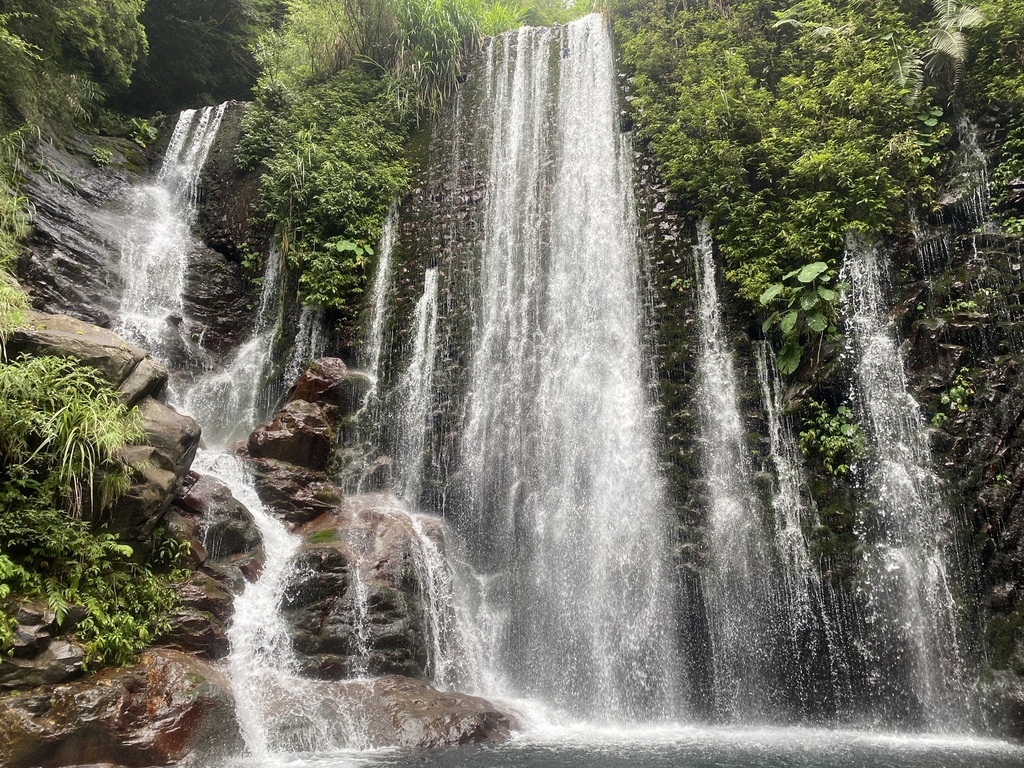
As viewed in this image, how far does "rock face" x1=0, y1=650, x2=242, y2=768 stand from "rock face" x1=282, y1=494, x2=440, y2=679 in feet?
4.57

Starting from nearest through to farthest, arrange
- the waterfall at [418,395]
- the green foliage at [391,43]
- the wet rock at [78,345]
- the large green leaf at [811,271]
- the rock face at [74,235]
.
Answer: the wet rock at [78,345] < the large green leaf at [811,271] < the waterfall at [418,395] < the rock face at [74,235] < the green foliage at [391,43]

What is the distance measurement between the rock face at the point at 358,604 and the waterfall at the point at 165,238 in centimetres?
628

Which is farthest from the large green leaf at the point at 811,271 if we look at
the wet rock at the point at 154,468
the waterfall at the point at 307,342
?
the waterfall at the point at 307,342

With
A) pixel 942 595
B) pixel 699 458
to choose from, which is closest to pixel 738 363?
pixel 699 458

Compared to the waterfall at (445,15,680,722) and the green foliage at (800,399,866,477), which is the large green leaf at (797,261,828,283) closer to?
the green foliage at (800,399,866,477)

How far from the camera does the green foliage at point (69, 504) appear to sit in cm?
620

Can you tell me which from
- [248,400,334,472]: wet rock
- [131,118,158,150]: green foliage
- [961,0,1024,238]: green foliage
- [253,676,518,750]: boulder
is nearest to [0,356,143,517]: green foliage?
[253,676,518,750]: boulder

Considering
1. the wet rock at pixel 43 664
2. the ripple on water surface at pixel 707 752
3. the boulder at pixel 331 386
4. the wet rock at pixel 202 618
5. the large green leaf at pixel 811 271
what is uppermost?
the large green leaf at pixel 811 271

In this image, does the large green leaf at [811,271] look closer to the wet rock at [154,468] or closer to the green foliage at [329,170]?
the green foliage at [329,170]

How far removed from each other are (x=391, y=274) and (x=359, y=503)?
5.33 meters

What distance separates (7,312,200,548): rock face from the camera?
7.18 m

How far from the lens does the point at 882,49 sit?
1102cm

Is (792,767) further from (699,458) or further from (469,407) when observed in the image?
(469,407)

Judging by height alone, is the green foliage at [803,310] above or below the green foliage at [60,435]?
above
